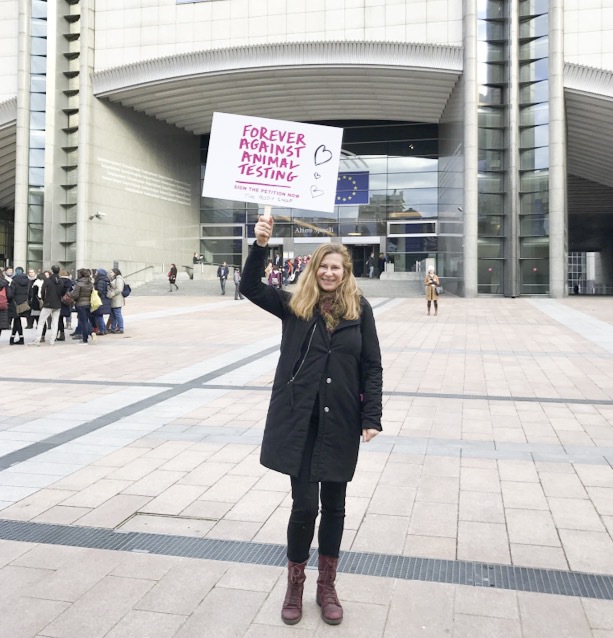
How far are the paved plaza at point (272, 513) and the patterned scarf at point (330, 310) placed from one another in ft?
4.41

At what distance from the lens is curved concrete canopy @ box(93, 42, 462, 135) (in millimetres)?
32469

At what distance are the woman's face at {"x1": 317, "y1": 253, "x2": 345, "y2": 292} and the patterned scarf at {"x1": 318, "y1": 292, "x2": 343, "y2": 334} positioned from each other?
0.03 metres

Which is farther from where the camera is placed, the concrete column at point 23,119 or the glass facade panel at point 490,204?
the concrete column at point 23,119

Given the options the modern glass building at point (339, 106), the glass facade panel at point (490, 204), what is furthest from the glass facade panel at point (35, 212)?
the glass facade panel at point (490, 204)

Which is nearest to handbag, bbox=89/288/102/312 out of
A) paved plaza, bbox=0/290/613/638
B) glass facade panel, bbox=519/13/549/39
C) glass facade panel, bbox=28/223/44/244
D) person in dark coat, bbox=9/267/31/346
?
person in dark coat, bbox=9/267/31/346

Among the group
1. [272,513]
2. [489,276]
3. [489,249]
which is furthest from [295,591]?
[489,249]

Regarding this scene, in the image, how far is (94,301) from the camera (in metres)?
14.1

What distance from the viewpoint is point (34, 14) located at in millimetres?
35969

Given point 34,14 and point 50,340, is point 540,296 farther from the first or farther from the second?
point 34,14

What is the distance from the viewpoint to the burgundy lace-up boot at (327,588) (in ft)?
9.73

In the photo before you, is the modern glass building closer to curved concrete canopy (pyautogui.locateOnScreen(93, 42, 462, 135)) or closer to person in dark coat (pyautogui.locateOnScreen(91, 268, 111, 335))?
curved concrete canopy (pyautogui.locateOnScreen(93, 42, 462, 135))

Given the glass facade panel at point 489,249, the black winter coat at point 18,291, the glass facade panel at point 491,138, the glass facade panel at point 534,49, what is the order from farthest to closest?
1. the glass facade panel at point 489,249
2. the glass facade panel at point 491,138
3. the glass facade panel at point 534,49
4. the black winter coat at point 18,291

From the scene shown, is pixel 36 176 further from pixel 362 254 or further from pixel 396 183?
pixel 396 183

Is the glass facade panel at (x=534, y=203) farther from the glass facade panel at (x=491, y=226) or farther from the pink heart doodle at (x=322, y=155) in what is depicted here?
the pink heart doodle at (x=322, y=155)
